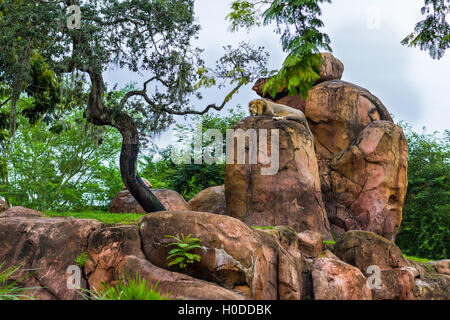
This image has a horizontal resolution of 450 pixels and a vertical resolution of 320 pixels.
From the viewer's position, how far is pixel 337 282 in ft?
29.1

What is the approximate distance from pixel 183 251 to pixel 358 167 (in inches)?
398

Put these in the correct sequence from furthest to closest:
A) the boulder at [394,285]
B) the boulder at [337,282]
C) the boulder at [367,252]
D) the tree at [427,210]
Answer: the tree at [427,210]
the boulder at [367,252]
the boulder at [394,285]
the boulder at [337,282]

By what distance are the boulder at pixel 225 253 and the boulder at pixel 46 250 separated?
3.84ft

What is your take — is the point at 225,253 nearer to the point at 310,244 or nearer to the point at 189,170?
the point at 310,244

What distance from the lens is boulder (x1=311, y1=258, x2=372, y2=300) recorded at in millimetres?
8719

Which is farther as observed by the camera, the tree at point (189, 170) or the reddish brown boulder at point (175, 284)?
the tree at point (189, 170)

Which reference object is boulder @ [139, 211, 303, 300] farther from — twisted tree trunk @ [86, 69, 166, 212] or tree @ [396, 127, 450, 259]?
tree @ [396, 127, 450, 259]

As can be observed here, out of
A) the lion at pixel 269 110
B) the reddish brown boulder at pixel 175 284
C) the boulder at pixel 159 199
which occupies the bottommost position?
the reddish brown boulder at pixel 175 284

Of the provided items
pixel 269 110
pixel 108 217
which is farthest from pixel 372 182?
pixel 108 217

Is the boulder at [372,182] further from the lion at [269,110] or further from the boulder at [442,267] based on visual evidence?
the boulder at [442,267]

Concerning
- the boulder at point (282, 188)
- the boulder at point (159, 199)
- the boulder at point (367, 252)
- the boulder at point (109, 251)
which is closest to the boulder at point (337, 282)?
the boulder at point (367, 252)

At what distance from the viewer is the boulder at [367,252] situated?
10297 millimetres

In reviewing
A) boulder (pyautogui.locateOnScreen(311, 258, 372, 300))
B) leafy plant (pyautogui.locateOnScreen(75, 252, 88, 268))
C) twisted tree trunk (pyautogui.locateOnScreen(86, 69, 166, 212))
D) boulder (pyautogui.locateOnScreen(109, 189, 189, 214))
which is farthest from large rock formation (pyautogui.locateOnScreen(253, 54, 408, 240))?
leafy plant (pyautogui.locateOnScreen(75, 252, 88, 268))

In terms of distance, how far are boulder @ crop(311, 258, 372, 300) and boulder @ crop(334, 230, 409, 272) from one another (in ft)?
3.98
